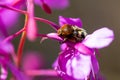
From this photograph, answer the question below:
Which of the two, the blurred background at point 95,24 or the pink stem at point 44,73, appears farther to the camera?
the blurred background at point 95,24

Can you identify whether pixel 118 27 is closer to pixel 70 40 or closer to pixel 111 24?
pixel 111 24

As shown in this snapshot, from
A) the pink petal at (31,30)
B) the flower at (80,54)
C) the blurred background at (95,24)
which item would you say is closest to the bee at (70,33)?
the flower at (80,54)

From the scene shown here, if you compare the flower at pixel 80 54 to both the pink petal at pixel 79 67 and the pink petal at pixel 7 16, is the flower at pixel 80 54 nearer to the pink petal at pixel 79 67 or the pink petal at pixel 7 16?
the pink petal at pixel 79 67

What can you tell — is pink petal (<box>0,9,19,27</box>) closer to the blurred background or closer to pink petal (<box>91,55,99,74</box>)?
pink petal (<box>91,55,99,74</box>)

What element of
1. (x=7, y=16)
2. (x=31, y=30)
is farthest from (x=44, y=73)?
(x=31, y=30)

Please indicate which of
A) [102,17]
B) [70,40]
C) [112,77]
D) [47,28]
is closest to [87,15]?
[102,17]

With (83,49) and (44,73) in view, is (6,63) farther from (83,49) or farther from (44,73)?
(44,73)
